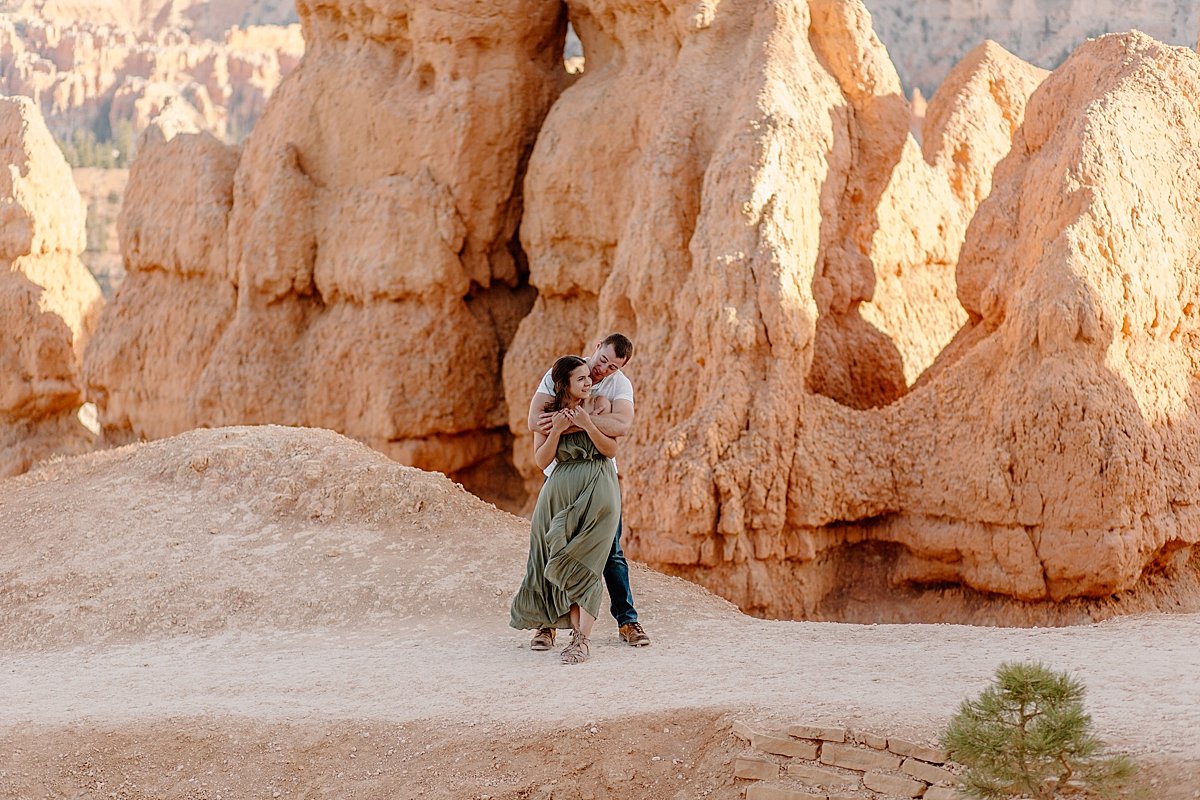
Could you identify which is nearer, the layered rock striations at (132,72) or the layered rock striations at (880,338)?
the layered rock striations at (880,338)

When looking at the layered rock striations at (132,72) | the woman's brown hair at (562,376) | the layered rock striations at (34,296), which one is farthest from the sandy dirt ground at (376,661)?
the layered rock striations at (132,72)

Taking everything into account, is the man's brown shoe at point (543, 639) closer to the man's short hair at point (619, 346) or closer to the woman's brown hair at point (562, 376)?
Result: the woman's brown hair at point (562, 376)

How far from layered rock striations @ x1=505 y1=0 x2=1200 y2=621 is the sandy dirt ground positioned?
1087 millimetres

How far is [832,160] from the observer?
11578 mm

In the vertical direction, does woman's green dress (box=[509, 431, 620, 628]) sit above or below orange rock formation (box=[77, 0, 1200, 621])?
below

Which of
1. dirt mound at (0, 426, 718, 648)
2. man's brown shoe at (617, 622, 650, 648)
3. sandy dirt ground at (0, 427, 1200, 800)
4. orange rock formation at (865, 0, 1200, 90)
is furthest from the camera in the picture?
orange rock formation at (865, 0, 1200, 90)

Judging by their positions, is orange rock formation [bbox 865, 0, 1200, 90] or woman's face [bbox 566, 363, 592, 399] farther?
orange rock formation [bbox 865, 0, 1200, 90]

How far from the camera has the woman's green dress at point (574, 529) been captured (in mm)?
7742

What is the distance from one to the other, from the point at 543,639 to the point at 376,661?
3.05 feet

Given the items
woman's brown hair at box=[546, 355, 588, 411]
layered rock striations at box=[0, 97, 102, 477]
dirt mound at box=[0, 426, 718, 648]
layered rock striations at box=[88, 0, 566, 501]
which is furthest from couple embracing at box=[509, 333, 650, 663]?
layered rock striations at box=[0, 97, 102, 477]

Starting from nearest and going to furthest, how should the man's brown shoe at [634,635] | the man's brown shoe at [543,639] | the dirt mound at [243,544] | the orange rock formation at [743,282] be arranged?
the man's brown shoe at [543,639], the man's brown shoe at [634,635], the dirt mound at [243,544], the orange rock formation at [743,282]

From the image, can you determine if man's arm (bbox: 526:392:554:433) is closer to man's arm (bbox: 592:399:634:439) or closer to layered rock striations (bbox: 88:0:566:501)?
man's arm (bbox: 592:399:634:439)

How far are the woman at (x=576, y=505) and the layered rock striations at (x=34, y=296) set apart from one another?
1236 centimetres

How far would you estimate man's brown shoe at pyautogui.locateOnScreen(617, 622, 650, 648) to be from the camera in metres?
8.09
